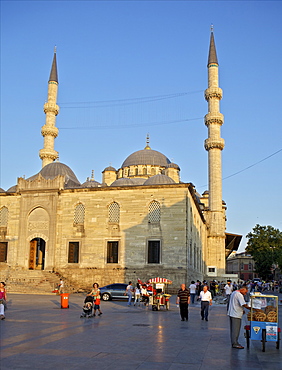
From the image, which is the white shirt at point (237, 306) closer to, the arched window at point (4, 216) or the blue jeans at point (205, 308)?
the blue jeans at point (205, 308)

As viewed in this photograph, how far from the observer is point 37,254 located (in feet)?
121

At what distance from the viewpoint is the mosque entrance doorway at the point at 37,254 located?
35.2 metres

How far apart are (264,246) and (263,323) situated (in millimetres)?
56263

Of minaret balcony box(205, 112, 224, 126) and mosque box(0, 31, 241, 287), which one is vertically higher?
minaret balcony box(205, 112, 224, 126)

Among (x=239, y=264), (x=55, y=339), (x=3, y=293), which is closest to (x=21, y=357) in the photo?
(x=55, y=339)

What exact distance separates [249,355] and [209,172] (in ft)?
129

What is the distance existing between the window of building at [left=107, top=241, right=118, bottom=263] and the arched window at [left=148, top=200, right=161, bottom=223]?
3476 mm

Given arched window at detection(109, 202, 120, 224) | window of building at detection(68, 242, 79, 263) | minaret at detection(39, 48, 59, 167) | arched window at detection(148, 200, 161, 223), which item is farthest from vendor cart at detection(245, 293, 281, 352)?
minaret at detection(39, 48, 59, 167)

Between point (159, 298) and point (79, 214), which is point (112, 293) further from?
point (79, 214)

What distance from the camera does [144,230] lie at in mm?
Answer: 32625

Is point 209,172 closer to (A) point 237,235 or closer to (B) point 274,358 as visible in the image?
(A) point 237,235

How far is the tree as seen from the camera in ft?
199

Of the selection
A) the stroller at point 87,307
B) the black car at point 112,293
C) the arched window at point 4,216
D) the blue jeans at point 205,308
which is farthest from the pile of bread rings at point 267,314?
the arched window at point 4,216

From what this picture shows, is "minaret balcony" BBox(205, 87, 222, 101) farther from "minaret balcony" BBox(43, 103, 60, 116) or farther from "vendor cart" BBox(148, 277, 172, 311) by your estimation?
"vendor cart" BBox(148, 277, 172, 311)
